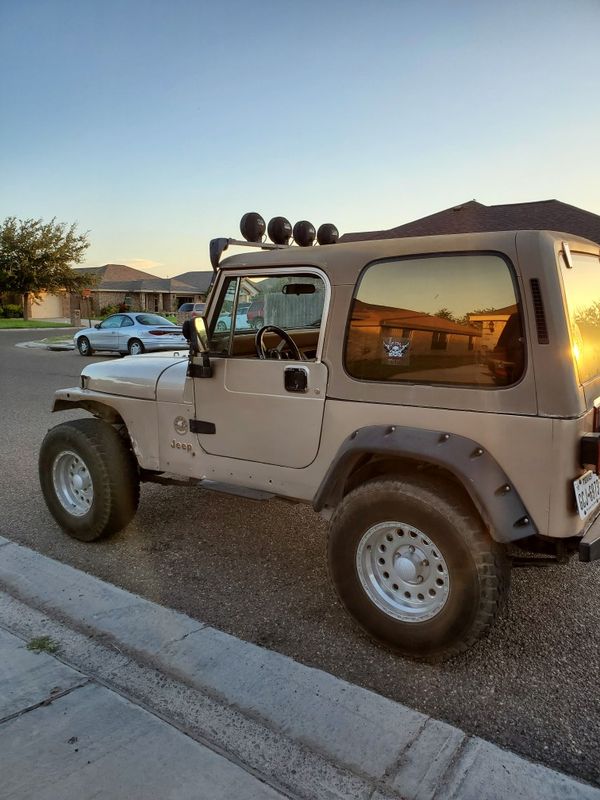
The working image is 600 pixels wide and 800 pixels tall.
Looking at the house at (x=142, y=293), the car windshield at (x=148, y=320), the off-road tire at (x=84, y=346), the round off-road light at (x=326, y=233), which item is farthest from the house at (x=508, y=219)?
the house at (x=142, y=293)

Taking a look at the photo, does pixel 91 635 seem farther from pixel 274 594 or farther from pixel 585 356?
pixel 585 356

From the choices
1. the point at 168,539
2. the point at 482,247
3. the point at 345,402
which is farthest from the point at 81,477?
the point at 482,247

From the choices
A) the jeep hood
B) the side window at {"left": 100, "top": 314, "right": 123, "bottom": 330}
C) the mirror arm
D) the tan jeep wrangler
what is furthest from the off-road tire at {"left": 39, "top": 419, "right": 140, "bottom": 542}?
the side window at {"left": 100, "top": 314, "right": 123, "bottom": 330}

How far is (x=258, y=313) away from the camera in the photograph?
3.82 metres

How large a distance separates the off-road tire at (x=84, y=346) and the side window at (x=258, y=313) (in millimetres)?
18903

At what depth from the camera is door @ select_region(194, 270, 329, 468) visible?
132 inches

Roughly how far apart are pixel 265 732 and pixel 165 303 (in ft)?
225

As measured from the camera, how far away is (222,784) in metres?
2.19

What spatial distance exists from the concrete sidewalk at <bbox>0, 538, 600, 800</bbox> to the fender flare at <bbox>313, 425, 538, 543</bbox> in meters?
0.87

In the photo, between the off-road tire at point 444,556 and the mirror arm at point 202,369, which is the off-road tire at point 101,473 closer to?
the mirror arm at point 202,369

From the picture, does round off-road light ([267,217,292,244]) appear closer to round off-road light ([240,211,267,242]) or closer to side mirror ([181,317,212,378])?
round off-road light ([240,211,267,242])

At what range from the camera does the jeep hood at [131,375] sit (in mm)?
4195

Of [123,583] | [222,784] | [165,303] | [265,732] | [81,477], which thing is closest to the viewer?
[222,784]

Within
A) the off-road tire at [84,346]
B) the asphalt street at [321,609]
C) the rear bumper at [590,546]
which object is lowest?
the asphalt street at [321,609]
